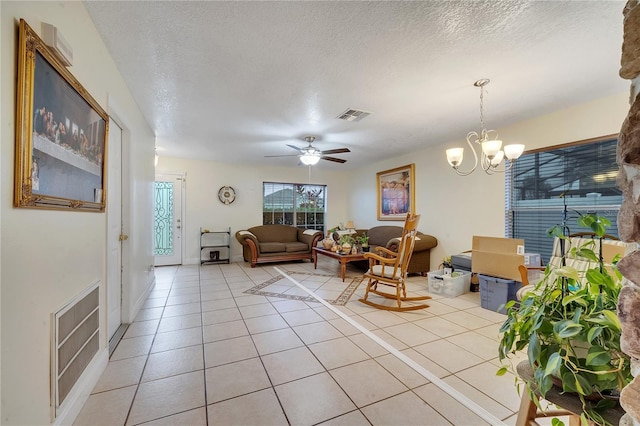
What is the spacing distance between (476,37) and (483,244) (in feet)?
8.09

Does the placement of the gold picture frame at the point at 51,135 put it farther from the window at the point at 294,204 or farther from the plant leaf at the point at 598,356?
the window at the point at 294,204

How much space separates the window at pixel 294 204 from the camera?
22.1 ft

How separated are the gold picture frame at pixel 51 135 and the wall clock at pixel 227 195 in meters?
4.47

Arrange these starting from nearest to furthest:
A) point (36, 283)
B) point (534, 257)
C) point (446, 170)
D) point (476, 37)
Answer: point (36, 283), point (476, 37), point (534, 257), point (446, 170)

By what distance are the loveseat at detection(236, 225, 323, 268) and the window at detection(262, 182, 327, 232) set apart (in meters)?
0.42

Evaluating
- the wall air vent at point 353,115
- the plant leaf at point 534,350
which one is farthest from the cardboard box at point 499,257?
the plant leaf at point 534,350

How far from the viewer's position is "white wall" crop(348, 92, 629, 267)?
2861 millimetres

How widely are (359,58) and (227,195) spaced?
4.86 metres

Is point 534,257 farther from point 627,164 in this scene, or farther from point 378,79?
point 627,164

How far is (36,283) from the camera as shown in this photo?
1.11m

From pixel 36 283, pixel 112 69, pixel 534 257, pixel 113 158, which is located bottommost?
pixel 534 257

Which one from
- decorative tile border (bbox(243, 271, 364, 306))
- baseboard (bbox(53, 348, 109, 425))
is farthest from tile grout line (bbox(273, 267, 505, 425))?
baseboard (bbox(53, 348, 109, 425))

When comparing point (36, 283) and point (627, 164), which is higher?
point (627, 164)

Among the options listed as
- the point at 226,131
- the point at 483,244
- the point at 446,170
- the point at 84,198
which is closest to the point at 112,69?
the point at 84,198
